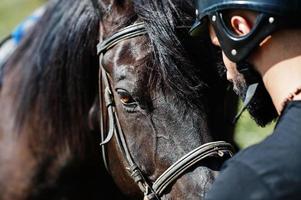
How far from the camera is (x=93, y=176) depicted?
14.1 ft

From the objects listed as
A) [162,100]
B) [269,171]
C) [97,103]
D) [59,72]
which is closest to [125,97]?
[162,100]

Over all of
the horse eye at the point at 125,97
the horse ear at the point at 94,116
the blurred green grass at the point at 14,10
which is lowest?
the blurred green grass at the point at 14,10

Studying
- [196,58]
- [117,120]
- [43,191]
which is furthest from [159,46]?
[43,191]

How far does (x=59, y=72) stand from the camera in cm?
413

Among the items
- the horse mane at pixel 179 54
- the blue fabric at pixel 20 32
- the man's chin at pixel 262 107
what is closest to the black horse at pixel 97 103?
the horse mane at pixel 179 54

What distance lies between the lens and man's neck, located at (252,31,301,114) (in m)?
Answer: 2.19

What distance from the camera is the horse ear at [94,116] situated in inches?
156

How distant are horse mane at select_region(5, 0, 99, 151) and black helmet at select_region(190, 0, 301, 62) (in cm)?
154

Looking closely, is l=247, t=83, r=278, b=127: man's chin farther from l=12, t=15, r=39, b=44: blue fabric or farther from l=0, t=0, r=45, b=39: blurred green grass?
l=0, t=0, r=45, b=39: blurred green grass

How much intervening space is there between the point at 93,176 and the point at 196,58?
1334mm

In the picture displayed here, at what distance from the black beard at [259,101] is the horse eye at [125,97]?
813mm

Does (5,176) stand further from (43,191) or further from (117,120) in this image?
(117,120)

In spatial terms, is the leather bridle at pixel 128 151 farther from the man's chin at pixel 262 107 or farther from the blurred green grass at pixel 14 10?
the blurred green grass at pixel 14 10

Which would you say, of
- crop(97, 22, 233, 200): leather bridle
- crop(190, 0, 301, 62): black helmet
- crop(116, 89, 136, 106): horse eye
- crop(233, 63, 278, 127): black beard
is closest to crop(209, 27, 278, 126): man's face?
crop(233, 63, 278, 127): black beard
